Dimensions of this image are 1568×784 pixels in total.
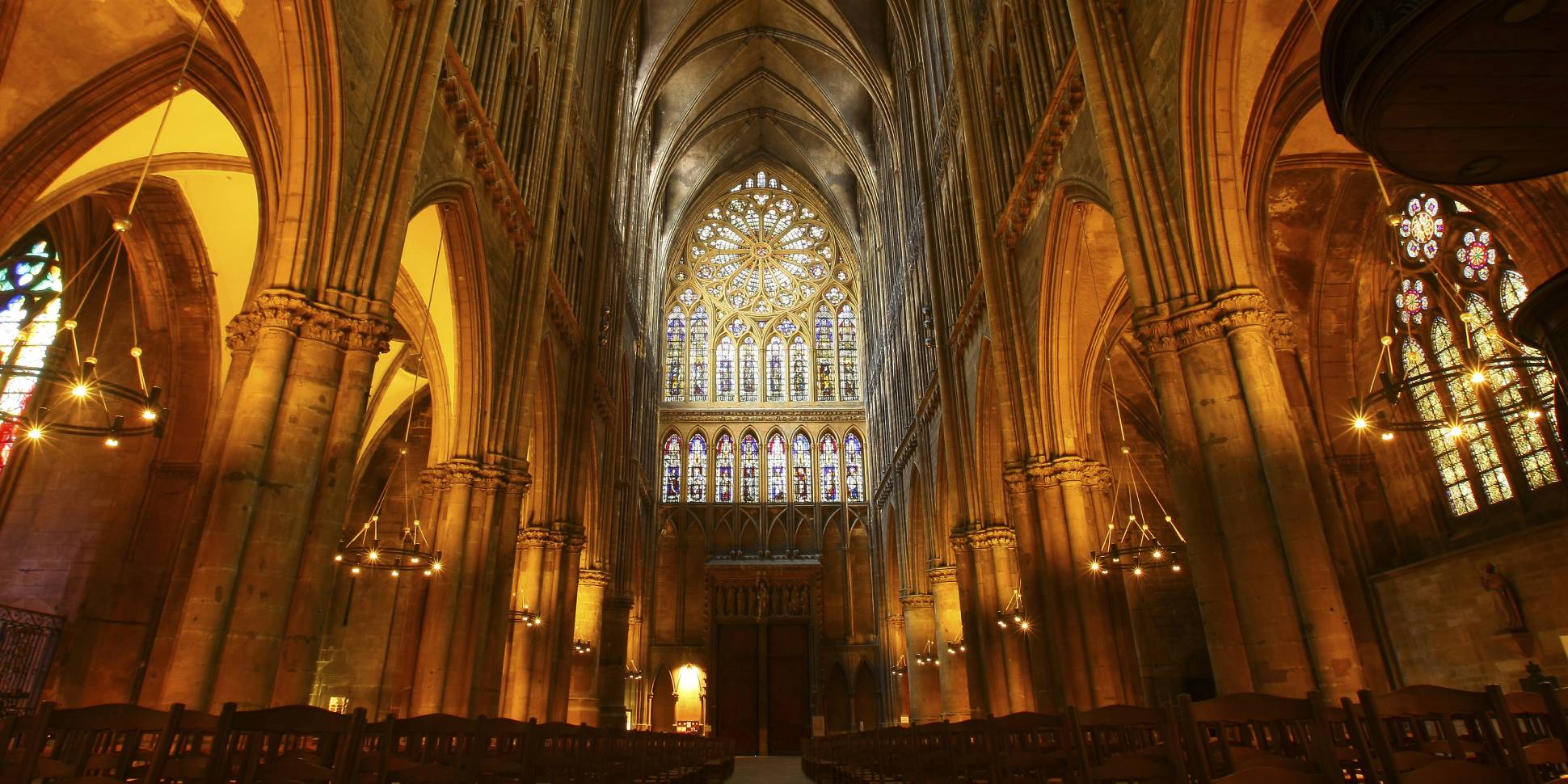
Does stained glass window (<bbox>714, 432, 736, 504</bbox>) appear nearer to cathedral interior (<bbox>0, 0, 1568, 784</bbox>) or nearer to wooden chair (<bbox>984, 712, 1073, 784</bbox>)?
cathedral interior (<bbox>0, 0, 1568, 784</bbox>)

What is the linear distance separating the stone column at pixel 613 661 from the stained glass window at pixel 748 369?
13.7 meters

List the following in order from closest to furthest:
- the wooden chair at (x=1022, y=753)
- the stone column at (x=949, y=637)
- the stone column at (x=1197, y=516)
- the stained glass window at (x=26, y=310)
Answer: the wooden chair at (x=1022, y=753) < the stone column at (x=1197, y=516) < the stained glass window at (x=26, y=310) < the stone column at (x=949, y=637)

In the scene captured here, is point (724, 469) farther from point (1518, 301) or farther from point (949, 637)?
point (1518, 301)

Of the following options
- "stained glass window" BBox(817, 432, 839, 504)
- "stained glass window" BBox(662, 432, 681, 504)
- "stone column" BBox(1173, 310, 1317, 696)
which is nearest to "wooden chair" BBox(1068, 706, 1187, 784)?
"stone column" BBox(1173, 310, 1317, 696)

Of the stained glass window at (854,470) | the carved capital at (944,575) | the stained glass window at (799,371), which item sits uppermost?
the stained glass window at (799,371)

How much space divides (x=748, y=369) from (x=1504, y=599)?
28.6 meters

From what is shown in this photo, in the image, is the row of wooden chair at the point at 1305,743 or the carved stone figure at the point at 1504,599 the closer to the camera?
the row of wooden chair at the point at 1305,743

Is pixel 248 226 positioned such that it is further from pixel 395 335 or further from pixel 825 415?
pixel 825 415

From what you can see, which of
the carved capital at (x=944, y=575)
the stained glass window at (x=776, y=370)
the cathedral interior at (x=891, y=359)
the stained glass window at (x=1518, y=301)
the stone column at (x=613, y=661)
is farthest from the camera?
the stained glass window at (x=776, y=370)

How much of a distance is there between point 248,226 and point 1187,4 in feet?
51.6

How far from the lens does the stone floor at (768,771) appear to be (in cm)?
1797

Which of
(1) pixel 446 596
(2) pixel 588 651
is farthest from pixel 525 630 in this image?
(2) pixel 588 651

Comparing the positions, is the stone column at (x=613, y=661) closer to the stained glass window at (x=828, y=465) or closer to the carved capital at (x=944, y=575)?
the carved capital at (x=944, y=575)

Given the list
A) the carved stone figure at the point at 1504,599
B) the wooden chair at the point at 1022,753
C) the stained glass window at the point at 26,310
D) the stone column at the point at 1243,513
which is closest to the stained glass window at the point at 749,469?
the stained glass window at the point at 26,310
